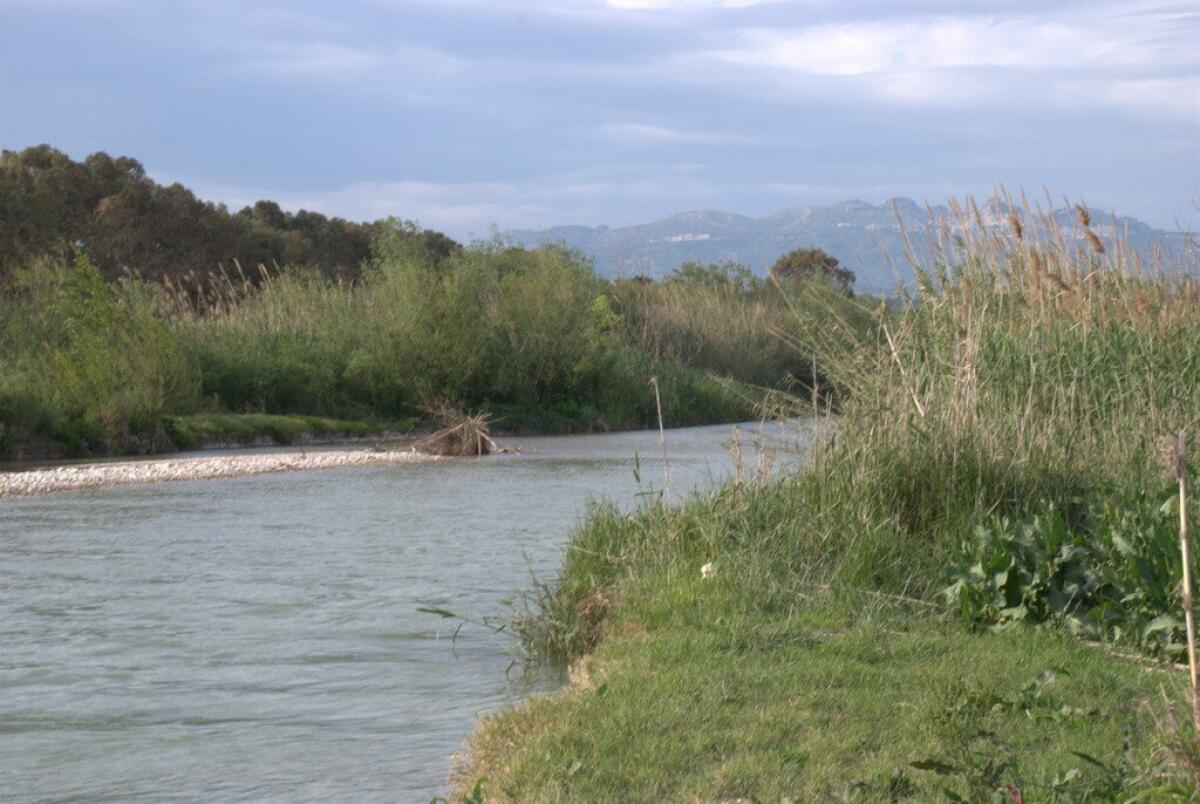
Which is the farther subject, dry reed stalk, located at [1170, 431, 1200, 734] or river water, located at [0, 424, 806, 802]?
river water, located at [0, 424, 806, 802]

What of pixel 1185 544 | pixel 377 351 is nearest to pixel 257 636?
pixel 1185 544

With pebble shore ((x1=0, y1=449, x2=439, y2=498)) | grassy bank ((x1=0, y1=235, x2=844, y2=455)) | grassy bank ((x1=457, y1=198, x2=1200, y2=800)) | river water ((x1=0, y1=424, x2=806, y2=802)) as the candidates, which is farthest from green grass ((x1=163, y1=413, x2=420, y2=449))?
grassy bank ((x1=457, y1=198, x2=1200, y2=800))

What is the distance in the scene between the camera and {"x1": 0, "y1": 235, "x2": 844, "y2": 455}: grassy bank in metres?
27.0

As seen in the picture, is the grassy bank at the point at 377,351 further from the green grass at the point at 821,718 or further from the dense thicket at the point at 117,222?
the green grass at the point at 821,718

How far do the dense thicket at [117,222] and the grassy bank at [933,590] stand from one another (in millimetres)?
28909

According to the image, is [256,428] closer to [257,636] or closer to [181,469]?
[181,469]

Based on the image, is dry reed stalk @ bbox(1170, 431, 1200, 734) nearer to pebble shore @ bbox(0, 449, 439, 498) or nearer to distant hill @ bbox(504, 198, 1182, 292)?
distant hill @ bbox(504, 198, 1182, 292)

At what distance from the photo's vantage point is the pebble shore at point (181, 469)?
20922mm

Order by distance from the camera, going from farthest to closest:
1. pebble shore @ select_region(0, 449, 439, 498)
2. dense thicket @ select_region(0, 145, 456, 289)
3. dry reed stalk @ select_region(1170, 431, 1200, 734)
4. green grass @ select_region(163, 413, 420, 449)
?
dense thicket @ select_region(0, 145, 456, 289), green grass @ select_region(163, 413, 420, 449), pebble shore @ select_region(0, 449, 439, 498), dry reed stalk @ select_region(1170, 431, 1200, 734)

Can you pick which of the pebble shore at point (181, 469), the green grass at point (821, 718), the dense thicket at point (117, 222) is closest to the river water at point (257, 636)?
the green grass at point (821, 718)

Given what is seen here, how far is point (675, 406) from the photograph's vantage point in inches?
1459

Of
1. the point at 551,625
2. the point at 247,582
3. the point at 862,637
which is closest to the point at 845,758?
the point at 862,637

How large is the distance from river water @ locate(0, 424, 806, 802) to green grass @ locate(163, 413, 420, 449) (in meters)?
7.86

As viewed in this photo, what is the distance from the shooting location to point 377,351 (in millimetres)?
34062
